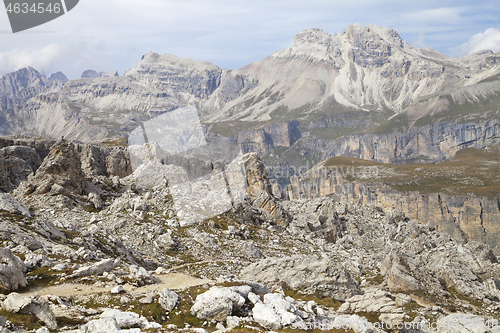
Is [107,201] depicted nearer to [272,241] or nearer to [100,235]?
[100,235]

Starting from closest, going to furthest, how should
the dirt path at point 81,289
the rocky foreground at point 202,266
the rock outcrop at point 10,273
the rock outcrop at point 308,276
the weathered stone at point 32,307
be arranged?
the weathered stone at point 32,307 < the rock outcrop at point 10,273 < the rocky foreground at point 202,266 < the dirt path at point 81,289 < the rock outcrop at point 308,276

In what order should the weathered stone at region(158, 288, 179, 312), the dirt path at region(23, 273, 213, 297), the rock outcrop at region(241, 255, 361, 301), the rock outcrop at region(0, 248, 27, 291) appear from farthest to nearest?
the rock outcrop at region(241, 255, 361, 301)
the dirt path at region(23, 273, 213, 297)
the weathered stone at region(158, 288, 179, 312)
the rock outcrop at region(0, 248, 27, 291)

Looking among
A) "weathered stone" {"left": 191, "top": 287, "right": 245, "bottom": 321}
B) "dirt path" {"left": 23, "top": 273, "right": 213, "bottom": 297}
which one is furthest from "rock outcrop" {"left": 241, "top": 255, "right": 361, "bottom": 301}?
"weathered stone" {"left": 191, "top": 287, "right": 245, "bottom": 321}

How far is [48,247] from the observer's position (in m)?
41.0

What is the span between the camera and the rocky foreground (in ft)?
93.5

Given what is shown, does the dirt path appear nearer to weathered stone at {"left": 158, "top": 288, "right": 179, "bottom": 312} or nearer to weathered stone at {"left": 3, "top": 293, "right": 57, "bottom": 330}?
weathered stone at {"left": 158, "top": 288, "right": 179, "bottom": 312}

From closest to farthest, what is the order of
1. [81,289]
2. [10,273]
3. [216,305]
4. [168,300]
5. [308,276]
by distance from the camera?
[216,305] < [10,273] < [168,300] < [81,289] < [308,276]

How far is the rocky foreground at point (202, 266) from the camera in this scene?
93.5 ft

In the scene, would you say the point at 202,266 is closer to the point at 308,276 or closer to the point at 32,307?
the point at 308,276

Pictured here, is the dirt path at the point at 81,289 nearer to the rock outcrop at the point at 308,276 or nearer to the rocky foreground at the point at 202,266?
the rocky foreground at the point at 202,266

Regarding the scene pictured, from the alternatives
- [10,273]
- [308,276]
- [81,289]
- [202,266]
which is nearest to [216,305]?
[81,289]

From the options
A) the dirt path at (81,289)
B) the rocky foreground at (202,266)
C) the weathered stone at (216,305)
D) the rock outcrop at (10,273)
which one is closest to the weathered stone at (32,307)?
the rocky foreground at (202,266)

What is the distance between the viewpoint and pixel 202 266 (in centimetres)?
5284

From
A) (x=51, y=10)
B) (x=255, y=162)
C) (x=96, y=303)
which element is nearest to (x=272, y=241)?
(x=255, y=162)
